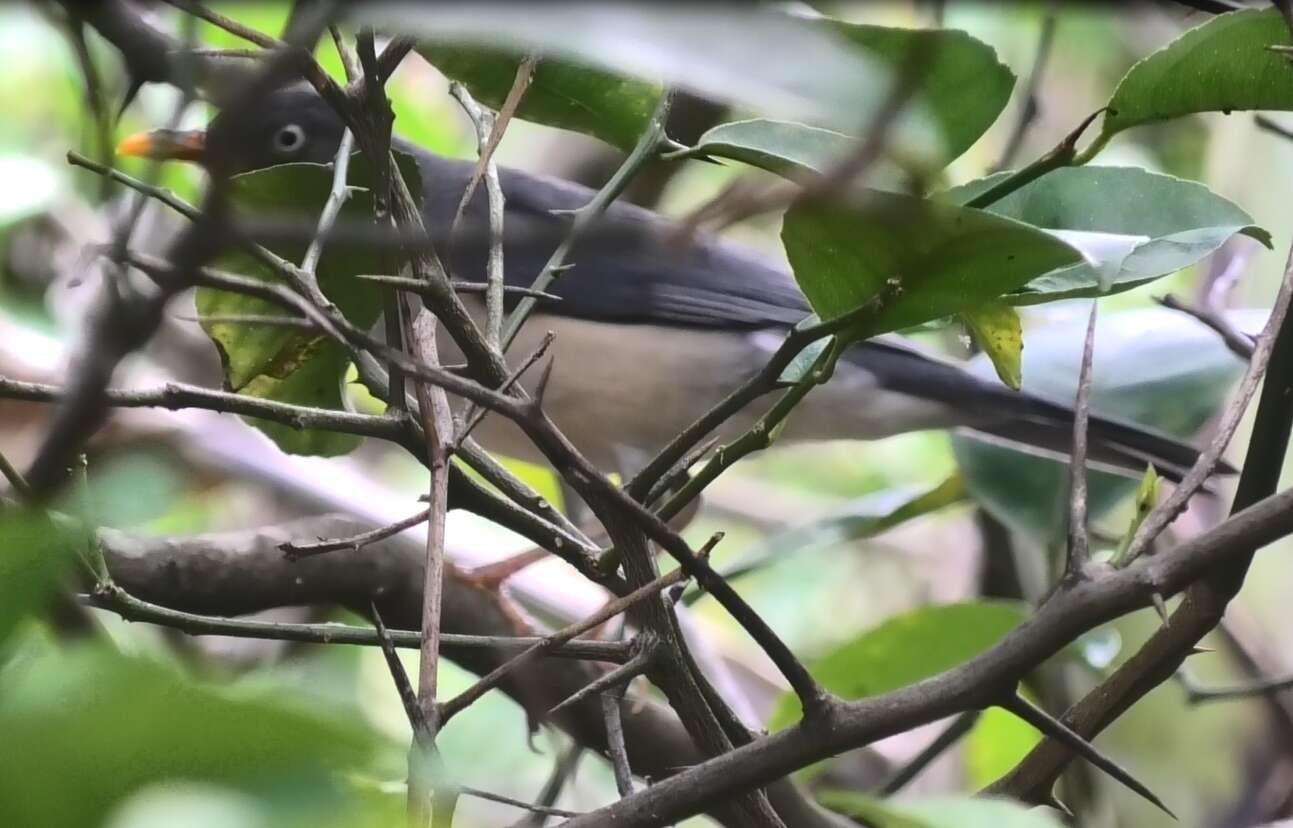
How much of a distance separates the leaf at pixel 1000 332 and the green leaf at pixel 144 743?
547 mm

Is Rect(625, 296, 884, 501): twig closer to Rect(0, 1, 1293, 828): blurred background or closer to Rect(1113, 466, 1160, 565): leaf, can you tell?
Rect(0, 1, 1293, 828): blurred background

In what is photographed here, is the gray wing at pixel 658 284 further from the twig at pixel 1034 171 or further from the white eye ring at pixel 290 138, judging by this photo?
the twig at pixel 1034 171

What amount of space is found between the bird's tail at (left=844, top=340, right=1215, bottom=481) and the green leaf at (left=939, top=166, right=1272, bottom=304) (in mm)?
634

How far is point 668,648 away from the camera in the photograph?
700 mm

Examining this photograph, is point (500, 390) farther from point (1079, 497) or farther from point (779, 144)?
point (1079, 497)

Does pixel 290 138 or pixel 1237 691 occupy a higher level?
pixel 290 138

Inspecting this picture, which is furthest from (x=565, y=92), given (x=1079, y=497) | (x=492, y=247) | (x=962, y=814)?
(x=962, y=814)

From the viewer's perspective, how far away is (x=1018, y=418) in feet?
6.81

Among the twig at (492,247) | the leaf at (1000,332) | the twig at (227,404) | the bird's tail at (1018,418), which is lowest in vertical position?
the twig at (227,404)

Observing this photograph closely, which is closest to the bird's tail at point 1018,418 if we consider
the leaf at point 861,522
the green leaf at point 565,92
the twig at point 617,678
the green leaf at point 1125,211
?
the leaf at point 861,522

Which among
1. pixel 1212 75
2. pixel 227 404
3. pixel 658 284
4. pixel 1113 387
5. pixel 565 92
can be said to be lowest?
pixel 227 404

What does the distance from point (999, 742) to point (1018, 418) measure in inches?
24.1

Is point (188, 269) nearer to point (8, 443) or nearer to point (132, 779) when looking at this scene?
point (132, 779)

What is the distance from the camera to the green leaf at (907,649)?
1.27m
